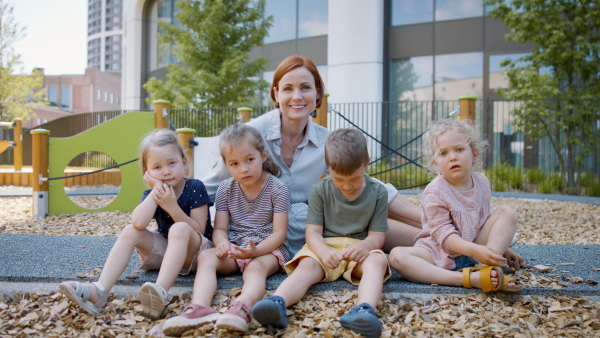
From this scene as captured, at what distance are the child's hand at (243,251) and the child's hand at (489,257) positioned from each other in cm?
113

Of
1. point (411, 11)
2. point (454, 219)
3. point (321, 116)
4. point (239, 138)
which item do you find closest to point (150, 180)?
point (239, 138)

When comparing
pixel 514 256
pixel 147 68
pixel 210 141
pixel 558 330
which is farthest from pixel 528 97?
pixel 147 68

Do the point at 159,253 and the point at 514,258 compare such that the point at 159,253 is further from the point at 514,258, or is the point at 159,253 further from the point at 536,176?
the point at 536,176

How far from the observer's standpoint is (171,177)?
8.87 ft

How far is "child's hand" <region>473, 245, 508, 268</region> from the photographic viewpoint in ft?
7.77

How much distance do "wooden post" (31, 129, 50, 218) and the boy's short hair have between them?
4889 millimetres

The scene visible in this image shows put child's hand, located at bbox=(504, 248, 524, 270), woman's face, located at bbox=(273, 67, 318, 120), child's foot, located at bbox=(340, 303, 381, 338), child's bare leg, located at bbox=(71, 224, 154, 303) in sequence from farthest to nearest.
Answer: woman's face, located at bbox=(273, 67, 318, 120) < child's hand, located at bbox=(504, 248, 524, 270) < child's bare leg, located at bbox=(71, 224, 154, 303) < child's foot, located at bbox=(340, 303, 381, 338)

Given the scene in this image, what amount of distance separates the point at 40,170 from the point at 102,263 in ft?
11.9

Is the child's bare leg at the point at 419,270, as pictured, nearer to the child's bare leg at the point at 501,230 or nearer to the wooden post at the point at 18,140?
the child's bare leg at the point at 501,230

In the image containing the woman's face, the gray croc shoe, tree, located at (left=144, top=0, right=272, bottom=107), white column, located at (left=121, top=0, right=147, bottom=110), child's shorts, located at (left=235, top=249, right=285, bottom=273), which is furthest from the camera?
white column, located at (left=121, top=0, right=147, bottom=110)

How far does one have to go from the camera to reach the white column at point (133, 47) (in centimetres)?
2016

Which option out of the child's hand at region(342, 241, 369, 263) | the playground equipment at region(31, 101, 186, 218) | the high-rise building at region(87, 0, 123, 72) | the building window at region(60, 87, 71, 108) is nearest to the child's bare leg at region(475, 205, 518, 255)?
the child's hand at region(342, 241, 369, 263)

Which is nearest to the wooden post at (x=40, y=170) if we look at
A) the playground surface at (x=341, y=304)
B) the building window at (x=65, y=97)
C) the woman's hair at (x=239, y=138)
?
the playground surface at (x=341, y=304)

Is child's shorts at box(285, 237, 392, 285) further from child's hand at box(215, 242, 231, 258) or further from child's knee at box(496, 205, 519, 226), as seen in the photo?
child's knee at box(496, 205, 519, 226)
